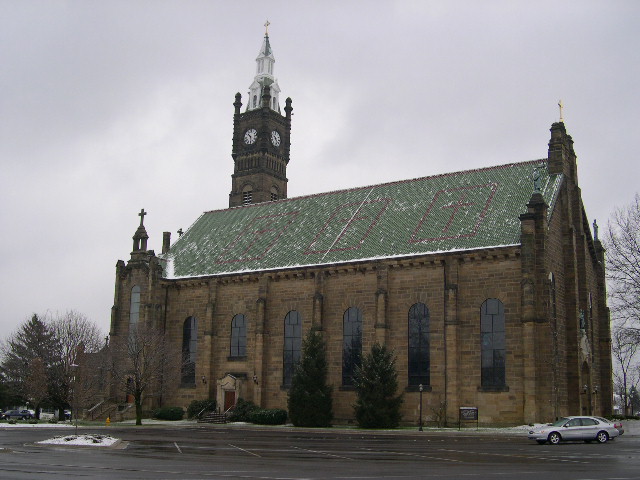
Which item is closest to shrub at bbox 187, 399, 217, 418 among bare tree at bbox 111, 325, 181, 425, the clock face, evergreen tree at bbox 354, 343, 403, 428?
bare tree at bbox 111, 325, 181, 425

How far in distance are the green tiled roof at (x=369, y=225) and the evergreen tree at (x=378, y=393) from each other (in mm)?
7550

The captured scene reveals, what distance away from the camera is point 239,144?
81.9 metres

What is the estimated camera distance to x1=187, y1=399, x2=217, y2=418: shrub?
53844 millimetres

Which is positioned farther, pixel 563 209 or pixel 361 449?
pixel 563 209

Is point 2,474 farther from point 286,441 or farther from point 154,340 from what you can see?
point 154,340

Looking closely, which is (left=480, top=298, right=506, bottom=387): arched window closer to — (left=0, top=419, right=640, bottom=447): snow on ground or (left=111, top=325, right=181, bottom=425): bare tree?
(left=0, top=419, right=640, bottom=447): snow on ground

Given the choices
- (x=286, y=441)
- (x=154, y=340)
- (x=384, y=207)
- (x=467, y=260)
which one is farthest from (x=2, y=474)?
(x=384, y=207)

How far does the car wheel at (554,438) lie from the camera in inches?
1276

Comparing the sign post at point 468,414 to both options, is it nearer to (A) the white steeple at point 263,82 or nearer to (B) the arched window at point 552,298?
(B) the arched window at point 552,298

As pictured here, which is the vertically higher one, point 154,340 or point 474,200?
point 474,200

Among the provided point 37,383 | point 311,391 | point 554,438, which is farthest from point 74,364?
point 554,438

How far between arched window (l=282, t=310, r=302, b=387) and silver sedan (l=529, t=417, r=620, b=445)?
2262 cm

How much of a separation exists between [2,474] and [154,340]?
3706cm

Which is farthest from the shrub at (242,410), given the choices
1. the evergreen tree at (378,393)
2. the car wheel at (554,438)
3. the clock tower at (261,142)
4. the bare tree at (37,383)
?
the clock tower at (261,142)
